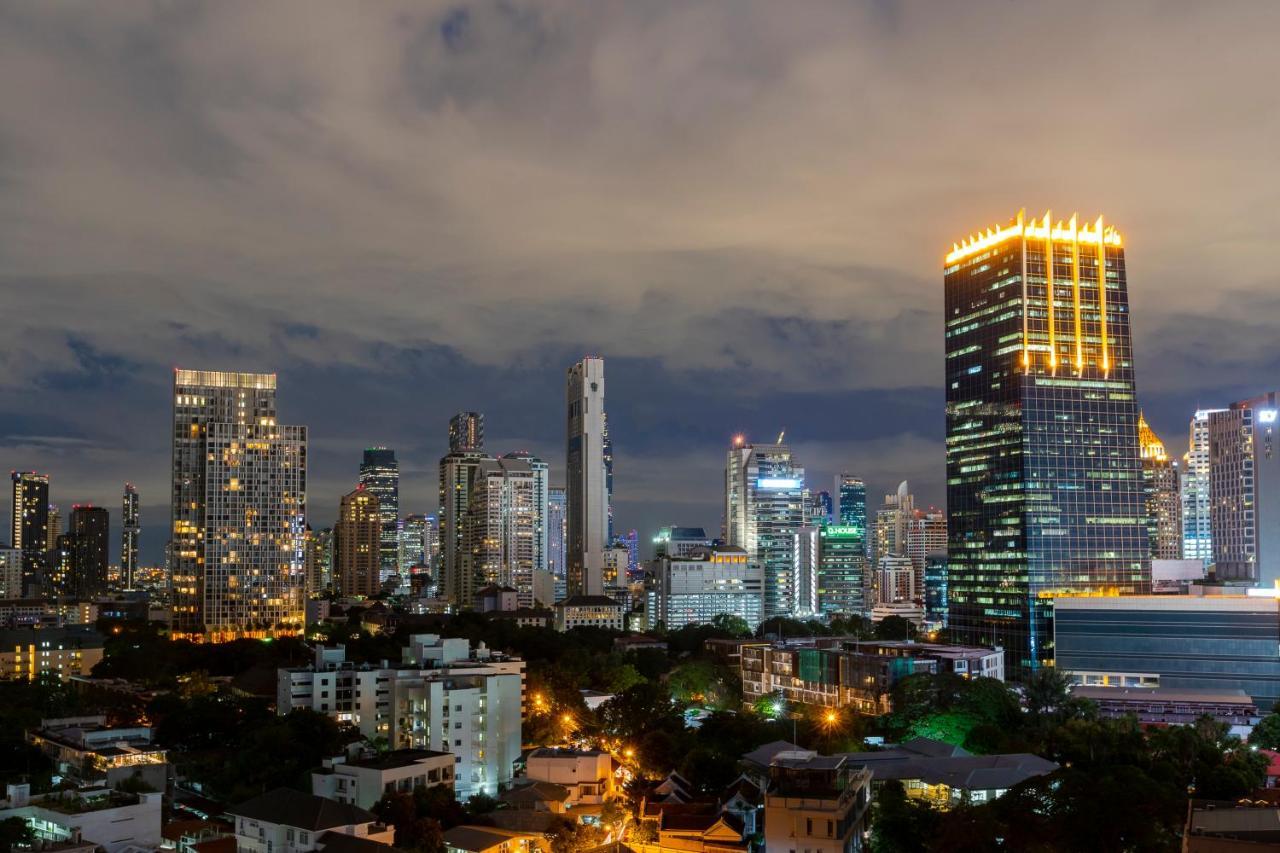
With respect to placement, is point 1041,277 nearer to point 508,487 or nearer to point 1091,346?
point 1091,346

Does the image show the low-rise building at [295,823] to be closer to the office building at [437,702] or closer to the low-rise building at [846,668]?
the office building at [437,702]

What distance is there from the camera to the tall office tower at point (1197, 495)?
13162cm

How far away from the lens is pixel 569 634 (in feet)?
290

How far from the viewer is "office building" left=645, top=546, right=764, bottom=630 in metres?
129

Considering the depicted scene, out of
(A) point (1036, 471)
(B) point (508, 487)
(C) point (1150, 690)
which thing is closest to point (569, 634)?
(A) point (1036, 471)

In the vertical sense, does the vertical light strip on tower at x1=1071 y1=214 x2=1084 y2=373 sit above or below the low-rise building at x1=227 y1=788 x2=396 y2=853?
above

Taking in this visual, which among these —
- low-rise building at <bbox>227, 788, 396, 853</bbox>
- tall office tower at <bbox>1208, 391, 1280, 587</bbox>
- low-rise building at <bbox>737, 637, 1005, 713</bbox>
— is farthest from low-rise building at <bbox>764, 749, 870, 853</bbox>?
tall office tower at <bbox>1208, 391, 1280, 587</bbox>

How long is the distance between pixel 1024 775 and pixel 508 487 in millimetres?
146479

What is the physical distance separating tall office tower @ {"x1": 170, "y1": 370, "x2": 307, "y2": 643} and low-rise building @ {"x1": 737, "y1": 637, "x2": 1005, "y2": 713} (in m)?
43.4

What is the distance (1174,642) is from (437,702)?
41557 millimetres

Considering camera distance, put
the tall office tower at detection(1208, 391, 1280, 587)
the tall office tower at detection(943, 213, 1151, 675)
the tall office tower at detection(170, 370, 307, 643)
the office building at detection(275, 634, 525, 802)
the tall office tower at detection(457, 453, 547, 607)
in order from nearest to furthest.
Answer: the office building at detection(275, 634, 525, 802) < the tall office tower at detection(943, 213, 1151, 675) < the tall office tower at detection(170, 370, 307, 643) < the tall office tower at detection(1208, 391, 1280, 587) < the tall office tower at detection(457, 453, 547, 607)

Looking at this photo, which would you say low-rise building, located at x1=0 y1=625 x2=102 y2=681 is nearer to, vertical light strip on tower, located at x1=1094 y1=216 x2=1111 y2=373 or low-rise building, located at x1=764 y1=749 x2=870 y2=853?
low-rise building, located at x1=764 y1=749 x2=870 y2=853

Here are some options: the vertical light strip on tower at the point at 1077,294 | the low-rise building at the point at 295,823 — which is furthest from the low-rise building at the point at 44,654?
the vertical light strip on tower at the point at 1077,294

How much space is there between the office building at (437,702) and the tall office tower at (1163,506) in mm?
107905
